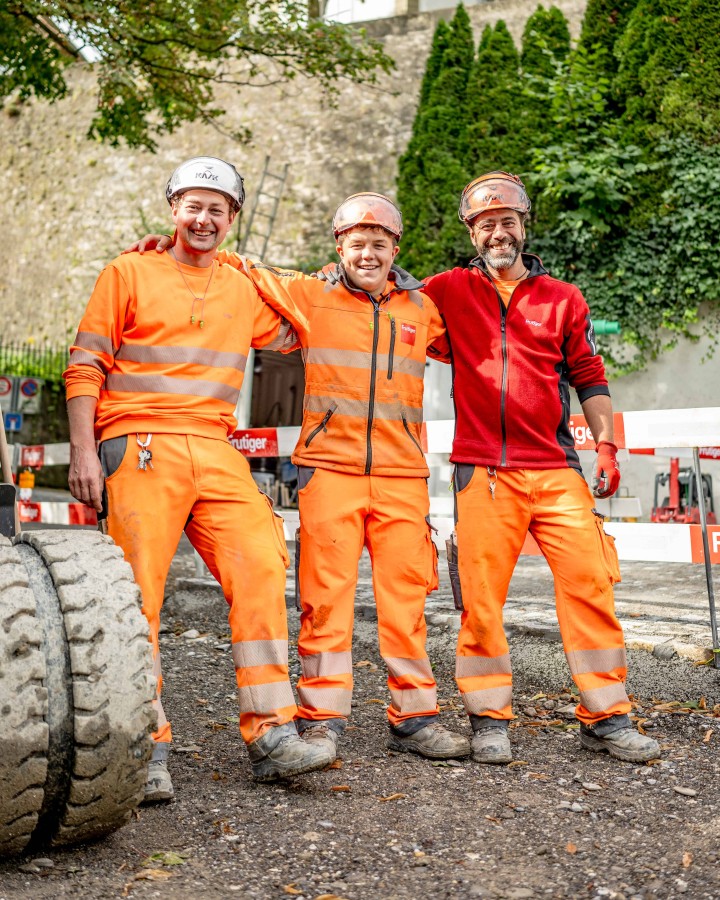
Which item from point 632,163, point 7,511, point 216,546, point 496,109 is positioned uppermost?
point 496,109

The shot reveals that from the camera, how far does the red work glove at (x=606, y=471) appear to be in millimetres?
4043

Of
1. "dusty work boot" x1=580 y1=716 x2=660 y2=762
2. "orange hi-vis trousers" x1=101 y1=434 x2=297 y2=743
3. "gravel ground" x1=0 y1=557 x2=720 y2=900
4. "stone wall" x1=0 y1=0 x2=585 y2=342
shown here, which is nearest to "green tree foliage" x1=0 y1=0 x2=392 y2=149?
"stone wall" x1=0 y1=0 x2=585 y2=342

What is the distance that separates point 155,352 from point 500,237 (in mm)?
1475

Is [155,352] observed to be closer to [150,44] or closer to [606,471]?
[606,471]

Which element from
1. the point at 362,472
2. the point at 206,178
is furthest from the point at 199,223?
the point at 362,472

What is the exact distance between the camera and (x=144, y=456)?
3.35m

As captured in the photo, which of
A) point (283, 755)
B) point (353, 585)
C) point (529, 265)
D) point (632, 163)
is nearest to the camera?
point (283, 755)

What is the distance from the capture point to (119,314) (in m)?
3.47

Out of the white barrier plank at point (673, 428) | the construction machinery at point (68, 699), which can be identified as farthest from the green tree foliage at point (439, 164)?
the construction machinery at point (68, 699)

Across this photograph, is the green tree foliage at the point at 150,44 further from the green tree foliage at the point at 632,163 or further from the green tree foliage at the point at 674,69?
the green tree foliage at the point at 674,69

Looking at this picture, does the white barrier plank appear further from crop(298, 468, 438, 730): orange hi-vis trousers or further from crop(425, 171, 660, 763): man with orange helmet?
crop(298, 468, 438, 730): orange hi-vis trousers

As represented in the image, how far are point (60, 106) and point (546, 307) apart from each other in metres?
21.0

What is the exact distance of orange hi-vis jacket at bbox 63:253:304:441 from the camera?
3.44 metres

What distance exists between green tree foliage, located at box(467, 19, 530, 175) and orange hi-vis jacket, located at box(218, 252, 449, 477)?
1117cm
